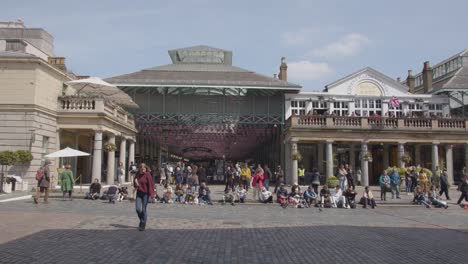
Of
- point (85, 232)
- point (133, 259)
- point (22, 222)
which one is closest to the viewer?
point (133, 259)

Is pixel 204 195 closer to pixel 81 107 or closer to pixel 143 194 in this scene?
pixel 143 194

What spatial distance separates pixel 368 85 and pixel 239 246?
1153 inches

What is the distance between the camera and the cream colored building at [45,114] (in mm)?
21641

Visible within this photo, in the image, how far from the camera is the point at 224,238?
9.30 meters

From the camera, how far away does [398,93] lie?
34.6m

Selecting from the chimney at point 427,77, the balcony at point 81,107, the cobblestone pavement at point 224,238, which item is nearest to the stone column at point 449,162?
the chimney at point 427,77

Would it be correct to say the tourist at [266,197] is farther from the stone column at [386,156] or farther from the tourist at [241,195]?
the stone column at [386,156]

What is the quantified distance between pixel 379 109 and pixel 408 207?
17.3 m

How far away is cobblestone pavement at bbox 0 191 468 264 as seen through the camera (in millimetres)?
7359

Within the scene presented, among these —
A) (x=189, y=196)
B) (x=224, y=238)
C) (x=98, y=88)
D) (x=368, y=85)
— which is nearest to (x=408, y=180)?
(x=368, y=85)

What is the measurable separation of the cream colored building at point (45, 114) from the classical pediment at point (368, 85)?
18.1 metres

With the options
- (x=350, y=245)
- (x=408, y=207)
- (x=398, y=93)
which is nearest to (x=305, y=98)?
(x=398, y=93)

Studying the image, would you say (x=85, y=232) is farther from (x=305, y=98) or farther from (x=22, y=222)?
(x=305, y=98)

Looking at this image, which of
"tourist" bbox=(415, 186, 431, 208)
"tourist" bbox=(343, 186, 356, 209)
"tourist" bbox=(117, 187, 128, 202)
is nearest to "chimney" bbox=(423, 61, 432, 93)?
"tourist" bbox=(415, 186, 431, 208)
